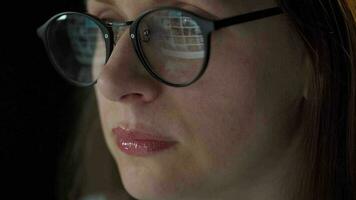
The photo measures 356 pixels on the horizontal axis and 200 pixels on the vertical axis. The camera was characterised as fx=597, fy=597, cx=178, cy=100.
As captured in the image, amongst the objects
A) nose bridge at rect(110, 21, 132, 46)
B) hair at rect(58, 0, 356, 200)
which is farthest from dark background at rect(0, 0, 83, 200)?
hair at rect(58, 0, 356, 200)

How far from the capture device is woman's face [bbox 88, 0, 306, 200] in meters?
0.99

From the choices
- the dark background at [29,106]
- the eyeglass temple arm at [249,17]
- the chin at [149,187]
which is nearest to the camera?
the eyeglass temple arm at [249,17]

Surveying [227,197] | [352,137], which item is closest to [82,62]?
[227,197]

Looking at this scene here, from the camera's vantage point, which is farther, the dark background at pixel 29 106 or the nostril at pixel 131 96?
the dark background at pixel 29 106

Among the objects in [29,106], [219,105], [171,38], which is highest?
[171,38]

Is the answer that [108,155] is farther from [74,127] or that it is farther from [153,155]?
[153,155]

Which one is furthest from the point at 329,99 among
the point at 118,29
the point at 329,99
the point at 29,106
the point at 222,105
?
the point at 29,106

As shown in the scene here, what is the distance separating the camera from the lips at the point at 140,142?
105 centimetres

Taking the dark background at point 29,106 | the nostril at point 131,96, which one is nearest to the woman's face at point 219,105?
the nostril at point 131,96

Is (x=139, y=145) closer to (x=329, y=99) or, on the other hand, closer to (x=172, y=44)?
(x=172, y=44)

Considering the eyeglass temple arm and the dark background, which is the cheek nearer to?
the eyeglass temple arm

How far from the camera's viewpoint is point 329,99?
1.03m

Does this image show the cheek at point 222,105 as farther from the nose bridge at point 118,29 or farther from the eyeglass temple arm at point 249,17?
the nose bridge at point 118,29

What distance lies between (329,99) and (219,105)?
0.20m
